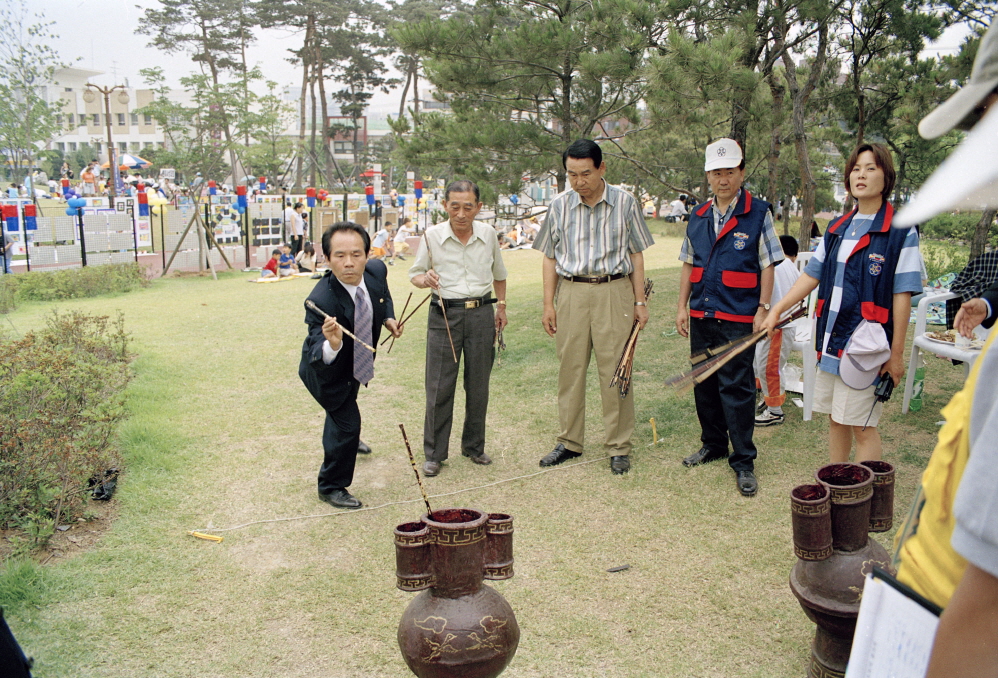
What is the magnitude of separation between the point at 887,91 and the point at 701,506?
5.26 m

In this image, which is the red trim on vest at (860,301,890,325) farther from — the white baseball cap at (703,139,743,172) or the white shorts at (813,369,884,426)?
the white baseball cap at (703,139,743,172)

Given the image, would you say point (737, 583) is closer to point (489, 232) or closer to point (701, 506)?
point (701, 506)

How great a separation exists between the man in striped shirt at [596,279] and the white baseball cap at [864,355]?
1.33 metres

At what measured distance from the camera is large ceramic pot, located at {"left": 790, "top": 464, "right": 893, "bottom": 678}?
217 cm

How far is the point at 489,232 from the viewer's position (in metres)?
4.81

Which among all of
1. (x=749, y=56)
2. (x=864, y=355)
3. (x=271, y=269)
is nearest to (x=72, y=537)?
(x=864, y=355)

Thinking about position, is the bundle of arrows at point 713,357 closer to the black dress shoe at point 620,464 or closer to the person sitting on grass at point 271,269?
the black dress shoe at point 620,464

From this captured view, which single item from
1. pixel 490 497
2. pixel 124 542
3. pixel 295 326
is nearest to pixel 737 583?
pixel 490 497

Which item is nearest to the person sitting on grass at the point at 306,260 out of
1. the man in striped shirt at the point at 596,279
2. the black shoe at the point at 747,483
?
the man in striped shirt at the point at 596,279

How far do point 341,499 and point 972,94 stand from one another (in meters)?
3.82

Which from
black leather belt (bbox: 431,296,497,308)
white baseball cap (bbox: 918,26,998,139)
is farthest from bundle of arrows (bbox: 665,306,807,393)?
white baseball cap (bbox: 918,26,998,139)

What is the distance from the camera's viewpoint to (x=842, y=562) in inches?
88.0

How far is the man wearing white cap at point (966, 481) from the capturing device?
91cm

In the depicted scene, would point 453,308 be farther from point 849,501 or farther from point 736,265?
point 849,501
